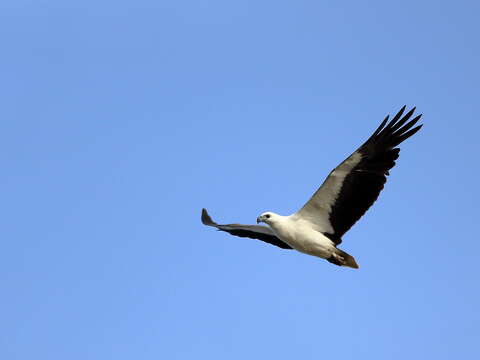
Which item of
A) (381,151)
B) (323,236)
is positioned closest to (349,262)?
(323,236)

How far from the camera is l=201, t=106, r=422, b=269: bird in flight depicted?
22.3 metres

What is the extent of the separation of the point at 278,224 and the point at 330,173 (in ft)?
5.75

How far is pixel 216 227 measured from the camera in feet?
86.3

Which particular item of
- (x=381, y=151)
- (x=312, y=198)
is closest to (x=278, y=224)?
(x=312, y=198)

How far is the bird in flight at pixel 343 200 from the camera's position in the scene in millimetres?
22344

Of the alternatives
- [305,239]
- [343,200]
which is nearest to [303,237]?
[305,239]

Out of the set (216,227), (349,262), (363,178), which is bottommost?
(349,262)

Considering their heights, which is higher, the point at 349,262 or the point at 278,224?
the point at 278,224

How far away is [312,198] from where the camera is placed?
897 inches

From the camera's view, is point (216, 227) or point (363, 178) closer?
point (363, 178)

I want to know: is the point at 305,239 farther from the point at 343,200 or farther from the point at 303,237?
the point at 343,200

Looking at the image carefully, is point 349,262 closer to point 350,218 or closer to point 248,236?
point 350,218

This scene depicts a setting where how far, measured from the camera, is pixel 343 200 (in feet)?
74.4

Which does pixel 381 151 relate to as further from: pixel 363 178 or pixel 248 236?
pixel 248 236
